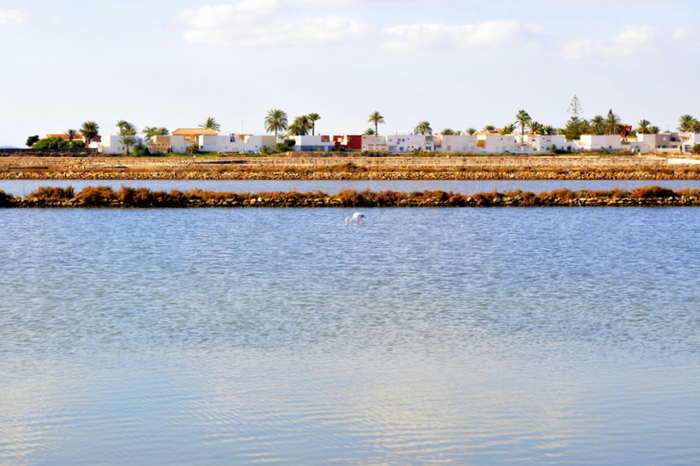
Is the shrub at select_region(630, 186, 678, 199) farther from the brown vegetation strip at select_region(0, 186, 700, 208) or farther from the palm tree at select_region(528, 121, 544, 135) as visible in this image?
the palm tree at select_region(528, 121, 544, 135)

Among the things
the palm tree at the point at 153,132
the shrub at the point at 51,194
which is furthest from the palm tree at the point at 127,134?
the shrub at the point at 51,194

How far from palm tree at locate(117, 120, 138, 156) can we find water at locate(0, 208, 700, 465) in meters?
105

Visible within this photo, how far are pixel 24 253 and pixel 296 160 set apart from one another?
272 ft

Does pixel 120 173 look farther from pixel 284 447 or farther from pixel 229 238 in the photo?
pixel 284 447

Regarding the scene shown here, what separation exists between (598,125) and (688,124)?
54.3 feet

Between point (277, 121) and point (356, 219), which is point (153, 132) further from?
point (356, 219)

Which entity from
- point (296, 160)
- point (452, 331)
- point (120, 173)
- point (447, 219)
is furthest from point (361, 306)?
point (296, 160)

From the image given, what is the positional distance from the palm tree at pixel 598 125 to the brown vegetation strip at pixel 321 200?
349 ft

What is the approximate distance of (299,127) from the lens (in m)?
138

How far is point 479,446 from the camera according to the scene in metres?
8.06

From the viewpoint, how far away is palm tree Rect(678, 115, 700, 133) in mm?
149125

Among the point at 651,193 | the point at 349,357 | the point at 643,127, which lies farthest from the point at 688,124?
the point at 349,357

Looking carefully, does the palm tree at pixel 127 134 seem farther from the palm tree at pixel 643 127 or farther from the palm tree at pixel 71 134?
the palm tree at pixel 643 127

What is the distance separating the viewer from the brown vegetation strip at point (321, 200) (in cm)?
4394
